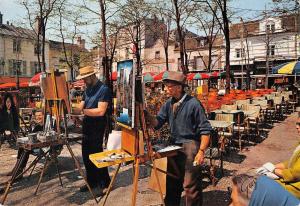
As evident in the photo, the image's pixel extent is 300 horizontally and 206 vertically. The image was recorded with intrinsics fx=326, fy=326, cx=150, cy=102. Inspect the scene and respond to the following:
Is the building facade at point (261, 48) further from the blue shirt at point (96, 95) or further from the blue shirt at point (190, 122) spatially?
the blue shirt at point (190, 122)

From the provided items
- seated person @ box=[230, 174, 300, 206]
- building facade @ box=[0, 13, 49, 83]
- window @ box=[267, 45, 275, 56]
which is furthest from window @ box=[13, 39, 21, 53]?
seated person @ box=[230, 174, 300, 206]

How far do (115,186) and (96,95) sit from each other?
1670mm

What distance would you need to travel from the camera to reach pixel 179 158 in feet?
12.9

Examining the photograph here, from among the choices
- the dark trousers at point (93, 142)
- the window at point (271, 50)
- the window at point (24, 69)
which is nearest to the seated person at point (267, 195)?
the dark trousers at point (93, 142)

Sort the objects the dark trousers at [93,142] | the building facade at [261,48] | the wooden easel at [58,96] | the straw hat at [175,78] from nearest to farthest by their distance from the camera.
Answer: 1. the straw hat at [175,78]
2. the wooden easel at [58,96]
3. the dark trousers at [93,142]
4. the building facade at [261,48]

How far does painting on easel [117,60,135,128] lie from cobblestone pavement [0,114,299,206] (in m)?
1.56

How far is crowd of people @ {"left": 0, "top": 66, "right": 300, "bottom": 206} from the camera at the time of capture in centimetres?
168

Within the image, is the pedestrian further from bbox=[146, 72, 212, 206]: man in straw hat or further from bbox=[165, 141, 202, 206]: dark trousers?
bbox=[165, 141, 202, 206]: dark trousers

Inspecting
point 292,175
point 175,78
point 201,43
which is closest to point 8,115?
point 175,78

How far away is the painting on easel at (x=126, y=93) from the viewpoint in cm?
352

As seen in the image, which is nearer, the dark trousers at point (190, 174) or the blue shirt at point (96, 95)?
the dark trousers at point (190, 174)

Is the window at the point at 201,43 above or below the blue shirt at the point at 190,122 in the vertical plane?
above

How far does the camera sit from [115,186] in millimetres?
5555

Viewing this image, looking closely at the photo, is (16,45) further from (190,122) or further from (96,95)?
(190,122)
